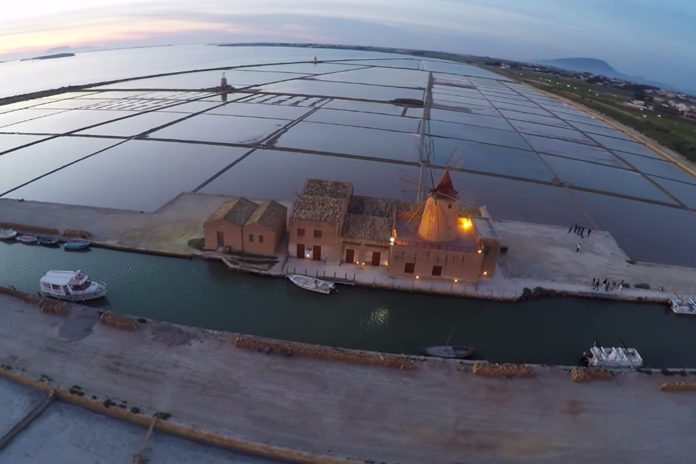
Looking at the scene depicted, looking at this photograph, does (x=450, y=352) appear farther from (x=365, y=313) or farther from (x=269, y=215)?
(x=269, y=215)

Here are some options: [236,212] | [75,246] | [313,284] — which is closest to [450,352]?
[313,284]

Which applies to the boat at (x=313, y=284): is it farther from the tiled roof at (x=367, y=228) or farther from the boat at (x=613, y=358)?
the boat at (x=613, y=358)

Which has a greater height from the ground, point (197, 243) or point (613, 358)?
point (197, 243)

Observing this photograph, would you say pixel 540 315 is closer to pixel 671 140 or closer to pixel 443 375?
pixel 443 375

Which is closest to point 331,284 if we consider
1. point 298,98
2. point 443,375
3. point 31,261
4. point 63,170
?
point 443,375

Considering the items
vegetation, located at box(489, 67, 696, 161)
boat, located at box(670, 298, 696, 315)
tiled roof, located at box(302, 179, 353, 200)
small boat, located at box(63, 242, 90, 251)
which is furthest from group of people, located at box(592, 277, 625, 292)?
vegetation, located at box(489, 67, 696, 161)

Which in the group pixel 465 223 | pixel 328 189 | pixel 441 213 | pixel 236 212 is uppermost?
pixel 441 213

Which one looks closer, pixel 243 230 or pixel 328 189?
pixel 243 230
